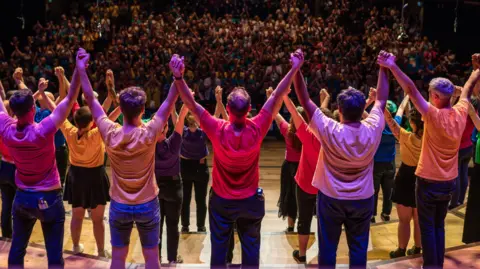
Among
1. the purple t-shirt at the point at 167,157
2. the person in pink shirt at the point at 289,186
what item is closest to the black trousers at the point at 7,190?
the purple t-shirt at the point at 167,157

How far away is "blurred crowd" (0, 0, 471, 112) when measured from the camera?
11.7 metres

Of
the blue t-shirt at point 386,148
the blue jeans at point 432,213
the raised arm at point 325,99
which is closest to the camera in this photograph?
the blue jeans at point 432,213

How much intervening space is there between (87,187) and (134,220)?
156 cm

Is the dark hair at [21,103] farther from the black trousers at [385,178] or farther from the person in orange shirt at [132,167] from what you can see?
the black trousers at [385,178]

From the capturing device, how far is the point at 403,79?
342cm

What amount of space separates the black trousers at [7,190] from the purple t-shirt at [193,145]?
164 cm

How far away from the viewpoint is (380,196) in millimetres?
7551

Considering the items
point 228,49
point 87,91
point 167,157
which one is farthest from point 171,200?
point 228,49

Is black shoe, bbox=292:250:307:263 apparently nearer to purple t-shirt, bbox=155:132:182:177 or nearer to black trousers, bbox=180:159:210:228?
black trousers, bbox=180:159:210:228

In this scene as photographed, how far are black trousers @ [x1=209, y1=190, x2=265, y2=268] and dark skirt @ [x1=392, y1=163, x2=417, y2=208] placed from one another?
184 centimetres

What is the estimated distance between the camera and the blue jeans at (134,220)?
3211 mm

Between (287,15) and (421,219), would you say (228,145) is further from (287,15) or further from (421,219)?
(287,15)

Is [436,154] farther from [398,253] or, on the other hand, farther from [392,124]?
[398,253]

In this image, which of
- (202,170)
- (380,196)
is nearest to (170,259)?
(202,170)
